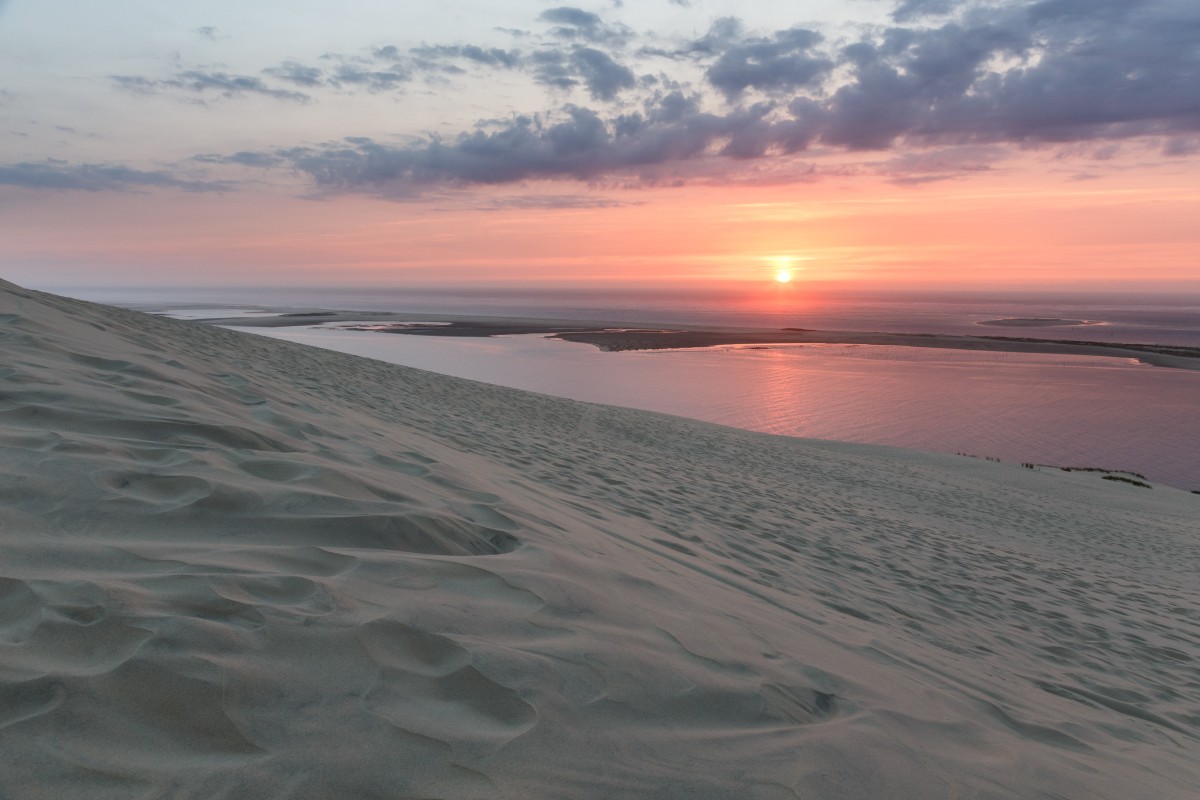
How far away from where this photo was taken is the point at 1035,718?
3.16 m

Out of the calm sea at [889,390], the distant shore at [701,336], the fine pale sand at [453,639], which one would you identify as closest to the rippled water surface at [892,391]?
the calm sea at [889,390]

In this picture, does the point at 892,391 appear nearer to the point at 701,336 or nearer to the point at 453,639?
the point at 701,336

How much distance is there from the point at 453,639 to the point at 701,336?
49213 millimetres

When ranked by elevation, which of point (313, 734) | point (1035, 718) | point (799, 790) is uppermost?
point (313, 734)

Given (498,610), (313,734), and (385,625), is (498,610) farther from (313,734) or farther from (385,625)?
(313,734)

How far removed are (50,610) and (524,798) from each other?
49.0 inches

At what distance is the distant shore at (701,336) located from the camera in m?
44.2

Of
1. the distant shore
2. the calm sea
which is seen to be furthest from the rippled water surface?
the distant shore

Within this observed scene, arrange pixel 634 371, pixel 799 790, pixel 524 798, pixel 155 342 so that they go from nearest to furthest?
pixel 524 798, pixel 799 790, pixel 155 342, pixel 634 371

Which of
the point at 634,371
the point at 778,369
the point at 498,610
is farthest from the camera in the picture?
the point at 778,369

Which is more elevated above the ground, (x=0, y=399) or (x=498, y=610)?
(x=0, y=399)

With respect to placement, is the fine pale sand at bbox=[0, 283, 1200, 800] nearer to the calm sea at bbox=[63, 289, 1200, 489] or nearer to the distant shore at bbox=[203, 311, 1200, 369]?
the calm sea at bbox=[63, 289, 1200, 489]

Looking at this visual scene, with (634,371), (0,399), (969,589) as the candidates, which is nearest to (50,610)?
(0,399)

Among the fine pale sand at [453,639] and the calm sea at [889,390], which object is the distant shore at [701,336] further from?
the fine pale sand at [453,639]
